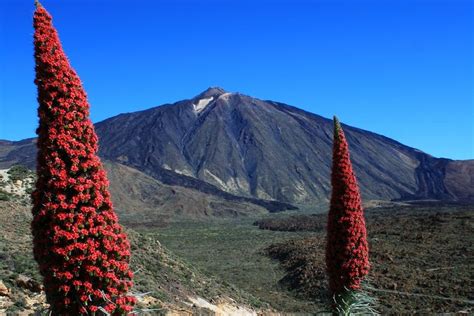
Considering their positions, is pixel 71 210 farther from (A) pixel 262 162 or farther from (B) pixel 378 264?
(A) pixel 262 162

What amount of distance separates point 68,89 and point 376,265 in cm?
2971

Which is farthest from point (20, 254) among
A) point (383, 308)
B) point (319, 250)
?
point (319, 250)

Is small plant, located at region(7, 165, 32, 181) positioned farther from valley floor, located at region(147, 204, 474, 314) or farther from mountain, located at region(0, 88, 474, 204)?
mountain, located at region(0, 88, 474, 204)

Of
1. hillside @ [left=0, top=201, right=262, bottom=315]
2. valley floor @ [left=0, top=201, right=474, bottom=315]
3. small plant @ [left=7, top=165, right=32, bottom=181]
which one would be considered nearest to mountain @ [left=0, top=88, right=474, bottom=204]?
→ valley floor @ [left=0, top=201, right=474, bottom=315]

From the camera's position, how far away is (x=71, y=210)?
541 cm

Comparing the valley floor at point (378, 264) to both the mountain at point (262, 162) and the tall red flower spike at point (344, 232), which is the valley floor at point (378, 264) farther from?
the mountain at point (262, 162)

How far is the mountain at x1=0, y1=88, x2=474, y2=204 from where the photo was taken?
156m

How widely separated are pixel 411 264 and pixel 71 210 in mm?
31279

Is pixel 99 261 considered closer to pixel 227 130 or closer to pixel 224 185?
pixel 224 185

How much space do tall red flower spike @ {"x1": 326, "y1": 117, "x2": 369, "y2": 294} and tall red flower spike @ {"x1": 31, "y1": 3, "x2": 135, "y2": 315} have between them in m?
3.16

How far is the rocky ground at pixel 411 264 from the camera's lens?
24.6m

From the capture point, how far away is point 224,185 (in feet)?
507

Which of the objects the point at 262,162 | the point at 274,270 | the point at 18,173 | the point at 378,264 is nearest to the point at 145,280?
the point at 18,173

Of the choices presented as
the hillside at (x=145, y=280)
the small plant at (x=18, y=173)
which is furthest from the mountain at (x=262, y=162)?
the hillside at (x=145, y=280)
